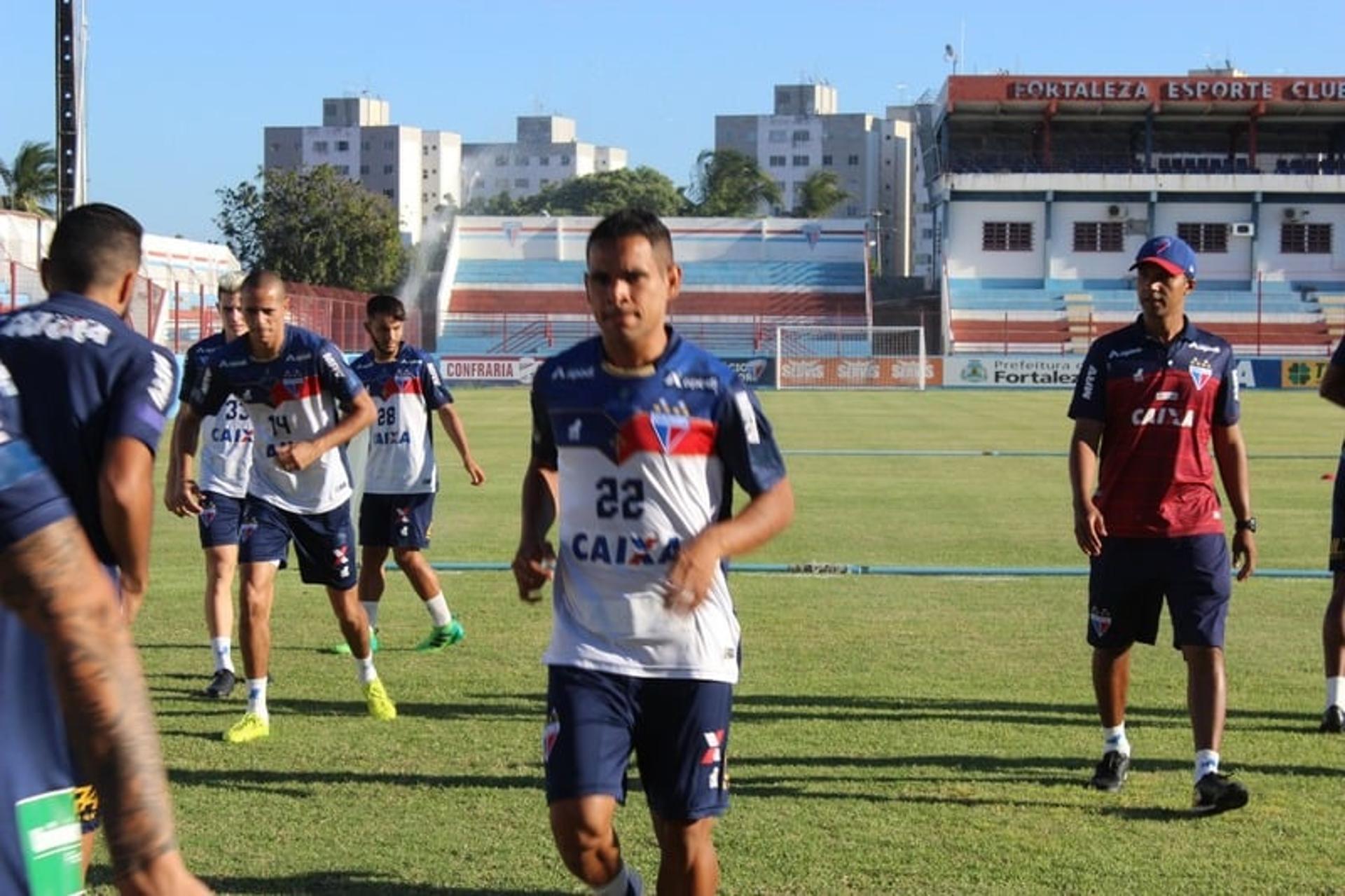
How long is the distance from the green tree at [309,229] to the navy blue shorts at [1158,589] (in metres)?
74.6

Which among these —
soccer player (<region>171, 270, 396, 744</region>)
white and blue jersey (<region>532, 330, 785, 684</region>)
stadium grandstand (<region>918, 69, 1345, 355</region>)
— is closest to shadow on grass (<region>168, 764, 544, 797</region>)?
soccer player (<region>171, 270, 396, 744</region>)

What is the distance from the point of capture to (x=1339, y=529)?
8688 mm

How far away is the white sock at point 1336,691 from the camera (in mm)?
8664

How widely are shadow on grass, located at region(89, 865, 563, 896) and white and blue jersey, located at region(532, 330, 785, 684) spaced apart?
1.40m

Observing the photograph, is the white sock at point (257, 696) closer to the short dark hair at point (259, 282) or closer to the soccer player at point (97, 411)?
the short dark hair at point (259, 282)

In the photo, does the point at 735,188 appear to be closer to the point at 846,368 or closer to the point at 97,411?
the point at 846,368

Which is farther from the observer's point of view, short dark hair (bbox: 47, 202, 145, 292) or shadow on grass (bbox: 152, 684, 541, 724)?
shadow on grass (bbox: 152, 684, 541, 724)

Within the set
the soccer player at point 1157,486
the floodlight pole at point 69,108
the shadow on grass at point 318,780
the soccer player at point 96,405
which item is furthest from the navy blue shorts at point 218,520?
the floodlight pole at point 69,108

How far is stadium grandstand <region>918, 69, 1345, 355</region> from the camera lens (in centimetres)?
7525

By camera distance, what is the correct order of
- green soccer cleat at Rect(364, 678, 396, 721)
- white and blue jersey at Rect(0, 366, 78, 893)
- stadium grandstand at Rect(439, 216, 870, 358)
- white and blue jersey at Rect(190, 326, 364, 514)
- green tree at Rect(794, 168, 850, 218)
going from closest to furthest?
white and blue jersey at Rect(0, 366, 78, 893), white and blue jersey at Rect(190, 326, 364, 514), green soccer cleat at Rect(364, 678, 396, 721), stadium grandstand at Rect(439, 216, 870, 358), green tree at Rect(794, 168, 850, 218)

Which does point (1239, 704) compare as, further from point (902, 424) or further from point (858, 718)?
point (902, 424)

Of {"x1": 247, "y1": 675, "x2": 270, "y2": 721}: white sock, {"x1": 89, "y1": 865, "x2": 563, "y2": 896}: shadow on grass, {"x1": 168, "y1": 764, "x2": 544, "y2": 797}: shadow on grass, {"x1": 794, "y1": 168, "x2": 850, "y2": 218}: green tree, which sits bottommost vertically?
{"x1": 168, "y1": 764, "x2": 544, "y2": 797}: shadow on grass

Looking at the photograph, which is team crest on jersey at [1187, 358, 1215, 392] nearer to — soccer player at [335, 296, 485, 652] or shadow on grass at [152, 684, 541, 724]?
shadow on grass at [152, 684, 541, 724]

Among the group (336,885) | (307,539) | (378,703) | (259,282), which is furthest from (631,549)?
(307,539)
